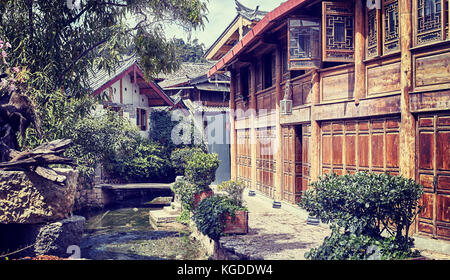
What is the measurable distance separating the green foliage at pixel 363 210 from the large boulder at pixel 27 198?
476 centimetres

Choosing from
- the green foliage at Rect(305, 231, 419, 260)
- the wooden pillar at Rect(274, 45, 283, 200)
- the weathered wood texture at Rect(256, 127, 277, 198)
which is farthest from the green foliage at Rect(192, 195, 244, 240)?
the weathered wood texture at Rect(256, 127, 277, 198)

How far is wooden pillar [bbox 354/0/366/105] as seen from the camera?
326 inches

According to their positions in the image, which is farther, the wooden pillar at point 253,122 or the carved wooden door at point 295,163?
the wooden pillar at point 253,122

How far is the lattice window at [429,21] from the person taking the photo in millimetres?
6660

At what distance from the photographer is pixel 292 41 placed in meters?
9.68

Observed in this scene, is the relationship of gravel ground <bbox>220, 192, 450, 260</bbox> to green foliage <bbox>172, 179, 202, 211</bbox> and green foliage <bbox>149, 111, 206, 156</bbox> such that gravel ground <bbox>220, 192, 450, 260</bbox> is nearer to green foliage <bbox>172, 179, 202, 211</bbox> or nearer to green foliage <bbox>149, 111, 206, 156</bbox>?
green foliage <bbox>172, 179, 202, 211</bbox>

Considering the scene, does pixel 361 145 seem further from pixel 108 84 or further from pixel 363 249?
pixel 108 84

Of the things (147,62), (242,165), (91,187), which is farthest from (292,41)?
(91,187)

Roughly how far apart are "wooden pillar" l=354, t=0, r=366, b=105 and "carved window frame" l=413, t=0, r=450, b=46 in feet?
4.69

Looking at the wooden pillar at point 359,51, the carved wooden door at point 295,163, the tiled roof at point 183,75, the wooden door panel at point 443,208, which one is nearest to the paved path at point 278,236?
the carved wooden door at point 295,163

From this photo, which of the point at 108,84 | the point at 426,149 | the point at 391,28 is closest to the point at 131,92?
the point at 108,84

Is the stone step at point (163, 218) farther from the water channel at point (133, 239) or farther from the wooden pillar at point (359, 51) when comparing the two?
the wooden pillar at point (359, 51)

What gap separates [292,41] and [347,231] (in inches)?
219
